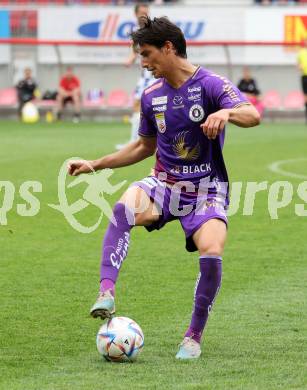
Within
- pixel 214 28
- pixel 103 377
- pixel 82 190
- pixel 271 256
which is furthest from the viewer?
pixel 214 28

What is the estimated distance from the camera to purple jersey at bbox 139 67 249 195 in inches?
247

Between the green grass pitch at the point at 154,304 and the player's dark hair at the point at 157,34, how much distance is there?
5.65ft

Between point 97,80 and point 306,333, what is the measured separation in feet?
83.3

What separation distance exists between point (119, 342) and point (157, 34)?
171 cm

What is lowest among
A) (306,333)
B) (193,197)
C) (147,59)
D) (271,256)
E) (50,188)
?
(50,188)

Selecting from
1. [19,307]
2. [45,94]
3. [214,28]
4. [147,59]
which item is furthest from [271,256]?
[214,28]

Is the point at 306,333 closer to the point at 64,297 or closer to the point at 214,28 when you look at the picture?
the point at 64,297

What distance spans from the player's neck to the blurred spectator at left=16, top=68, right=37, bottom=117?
23177 millimetres

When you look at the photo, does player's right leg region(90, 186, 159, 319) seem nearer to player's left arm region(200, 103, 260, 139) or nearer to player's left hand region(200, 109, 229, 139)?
player's left arm region(200, 103, 260, 139)

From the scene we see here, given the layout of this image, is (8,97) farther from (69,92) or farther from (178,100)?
(178,100)

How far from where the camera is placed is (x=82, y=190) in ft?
45.5

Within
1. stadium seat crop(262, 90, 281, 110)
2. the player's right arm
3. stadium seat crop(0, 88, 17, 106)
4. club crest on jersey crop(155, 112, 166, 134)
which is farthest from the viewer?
stadium seat crop(0, 88, 17, 106)

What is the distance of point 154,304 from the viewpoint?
759 centimetres

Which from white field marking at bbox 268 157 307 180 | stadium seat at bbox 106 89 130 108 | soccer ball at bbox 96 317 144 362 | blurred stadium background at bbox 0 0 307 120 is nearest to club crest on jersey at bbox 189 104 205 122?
soccer ball at bbox 96 317 144 362
